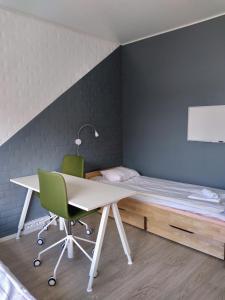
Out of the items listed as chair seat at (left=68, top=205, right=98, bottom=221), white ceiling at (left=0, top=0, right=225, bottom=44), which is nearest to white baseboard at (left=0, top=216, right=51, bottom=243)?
chair seat at (left=68, top=205, right=98, bottom=221)

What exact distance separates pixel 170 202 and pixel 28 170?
182 cm

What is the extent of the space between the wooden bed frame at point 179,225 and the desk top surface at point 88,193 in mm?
725

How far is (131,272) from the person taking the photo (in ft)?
7.56

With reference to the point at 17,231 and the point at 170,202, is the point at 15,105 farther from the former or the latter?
the point at 170,202

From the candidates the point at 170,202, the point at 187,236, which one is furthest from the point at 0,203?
the point at 187,236

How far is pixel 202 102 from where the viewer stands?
3.34 meters

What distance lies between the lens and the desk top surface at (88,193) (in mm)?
2044

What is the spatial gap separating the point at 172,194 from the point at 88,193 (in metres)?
1.24

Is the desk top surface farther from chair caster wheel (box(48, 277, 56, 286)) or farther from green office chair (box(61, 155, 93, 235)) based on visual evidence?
chair caster wheel (box(48, 277, 56, 286))

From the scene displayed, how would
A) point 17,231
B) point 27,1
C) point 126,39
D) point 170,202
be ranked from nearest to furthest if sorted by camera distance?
1. point 27,1
2. point 170,202
3. point 17,231
4. point 126,39

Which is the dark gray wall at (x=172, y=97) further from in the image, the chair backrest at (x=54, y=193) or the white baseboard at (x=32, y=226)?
the chair backrest at (x=54, y=193)

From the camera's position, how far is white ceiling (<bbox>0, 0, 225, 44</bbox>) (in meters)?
2.65

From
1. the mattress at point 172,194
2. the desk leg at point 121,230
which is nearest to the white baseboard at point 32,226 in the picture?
the mattress at point 172,194

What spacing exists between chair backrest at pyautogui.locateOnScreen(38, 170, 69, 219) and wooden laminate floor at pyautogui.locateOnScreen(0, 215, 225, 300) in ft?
2.02
